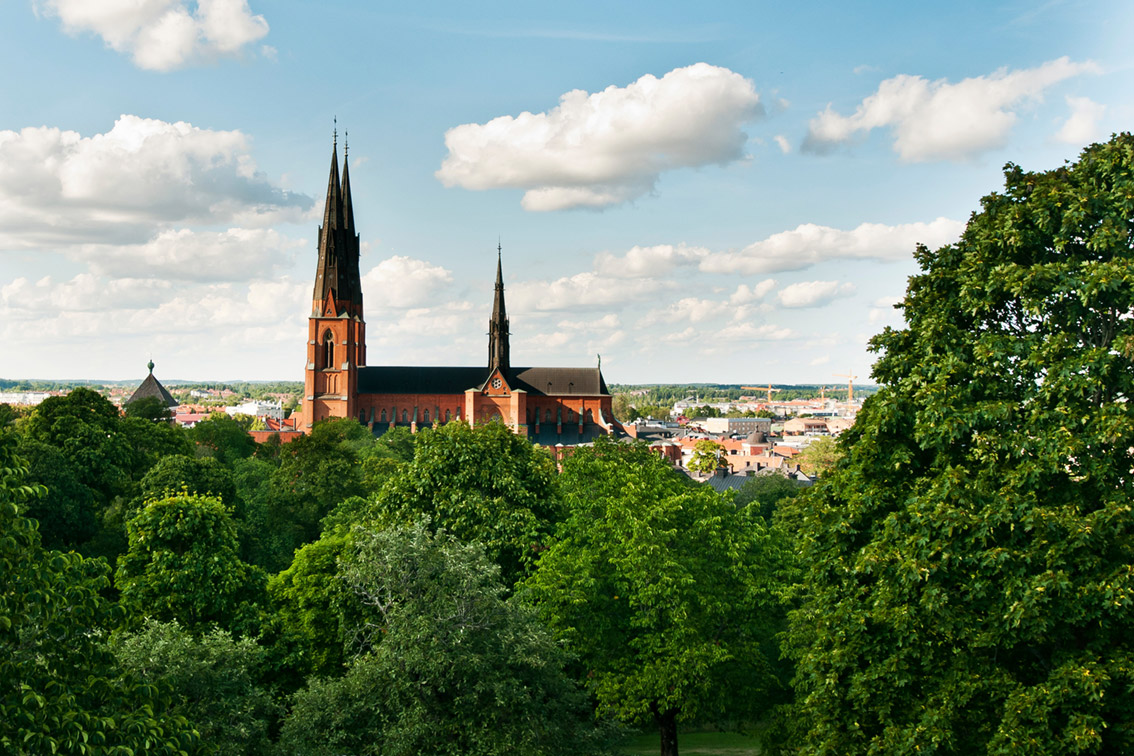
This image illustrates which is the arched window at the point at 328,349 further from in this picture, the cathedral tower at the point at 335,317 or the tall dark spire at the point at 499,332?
the tall dark spire at the point at 499,332

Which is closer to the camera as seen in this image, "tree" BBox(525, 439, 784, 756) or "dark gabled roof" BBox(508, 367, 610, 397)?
"tree" BBox(525, 439, 784, 756)

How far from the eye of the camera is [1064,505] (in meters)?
12.2

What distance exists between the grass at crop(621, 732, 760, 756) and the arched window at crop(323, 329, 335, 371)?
272 ft

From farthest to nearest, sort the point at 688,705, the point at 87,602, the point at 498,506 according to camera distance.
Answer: the point at 498,506, the point at 688,705, the point at 87,602

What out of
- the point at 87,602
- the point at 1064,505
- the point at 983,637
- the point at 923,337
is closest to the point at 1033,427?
the point at 1064,505

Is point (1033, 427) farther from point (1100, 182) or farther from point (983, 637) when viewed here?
point (1100, 182)

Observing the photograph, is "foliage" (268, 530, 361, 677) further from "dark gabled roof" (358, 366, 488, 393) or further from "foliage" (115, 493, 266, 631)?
"dark gabled roof" (358, 366, 488, 393)

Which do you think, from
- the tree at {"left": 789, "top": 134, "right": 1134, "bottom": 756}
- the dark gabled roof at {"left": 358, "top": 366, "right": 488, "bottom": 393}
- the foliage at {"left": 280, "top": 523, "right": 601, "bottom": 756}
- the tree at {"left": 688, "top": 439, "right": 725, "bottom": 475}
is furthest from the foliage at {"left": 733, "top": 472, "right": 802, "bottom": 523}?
the dark gabled roof at {"left": 358, "top": 366, "right": 488, "bottom": 393}

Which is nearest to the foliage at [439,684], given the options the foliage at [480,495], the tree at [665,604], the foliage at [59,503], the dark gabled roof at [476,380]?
the tree at [665,604]

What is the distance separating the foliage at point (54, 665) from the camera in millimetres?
9258

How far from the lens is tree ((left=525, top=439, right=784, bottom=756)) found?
A: 2094 centimetres

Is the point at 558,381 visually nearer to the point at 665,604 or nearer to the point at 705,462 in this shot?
the point at 705,462

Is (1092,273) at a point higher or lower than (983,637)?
higher

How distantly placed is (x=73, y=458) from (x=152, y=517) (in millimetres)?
19451
